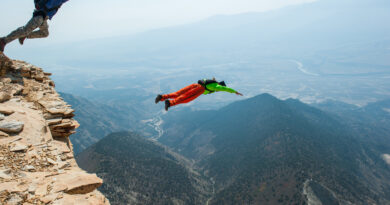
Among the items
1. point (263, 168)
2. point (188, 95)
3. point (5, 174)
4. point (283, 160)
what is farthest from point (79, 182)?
point (283, 160)

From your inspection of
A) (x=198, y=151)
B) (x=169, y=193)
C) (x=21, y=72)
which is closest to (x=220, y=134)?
(x=198, y=151)

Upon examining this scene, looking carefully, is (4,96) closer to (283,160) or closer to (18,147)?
(18,147)

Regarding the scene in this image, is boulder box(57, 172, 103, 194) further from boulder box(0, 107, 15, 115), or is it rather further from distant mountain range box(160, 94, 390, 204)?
distant mountain range box(160, 94, 390, 204)

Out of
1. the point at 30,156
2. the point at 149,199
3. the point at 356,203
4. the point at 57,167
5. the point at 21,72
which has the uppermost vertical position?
the point at 21,72

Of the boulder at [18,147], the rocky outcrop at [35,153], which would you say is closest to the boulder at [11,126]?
the rocky outcrop at [35,153]

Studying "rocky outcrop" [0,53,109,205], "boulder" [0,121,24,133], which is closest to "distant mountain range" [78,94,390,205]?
"rocky outcrop" [0,53,109,205]

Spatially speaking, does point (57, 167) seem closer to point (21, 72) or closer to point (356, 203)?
point (21, 72)

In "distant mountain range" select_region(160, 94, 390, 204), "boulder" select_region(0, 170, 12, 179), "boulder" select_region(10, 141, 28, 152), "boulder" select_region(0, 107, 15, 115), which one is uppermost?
"boulder" select_region(0, 107, 15, 115)

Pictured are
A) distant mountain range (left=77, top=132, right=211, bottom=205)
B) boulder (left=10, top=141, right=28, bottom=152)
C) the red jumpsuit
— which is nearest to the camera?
boulder (left=10, top=141, right=28, bottom=152)
